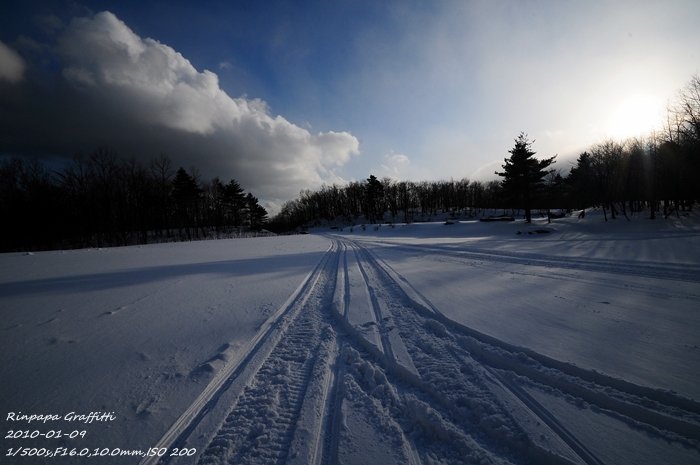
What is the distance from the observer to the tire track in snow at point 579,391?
70.2 inches

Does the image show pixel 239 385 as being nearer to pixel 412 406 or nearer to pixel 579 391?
pixel 412 406

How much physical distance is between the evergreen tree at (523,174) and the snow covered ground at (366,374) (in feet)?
84.9

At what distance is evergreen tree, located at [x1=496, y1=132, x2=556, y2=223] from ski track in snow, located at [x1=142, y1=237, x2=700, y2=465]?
31.2m

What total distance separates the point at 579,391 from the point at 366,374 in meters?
2.07

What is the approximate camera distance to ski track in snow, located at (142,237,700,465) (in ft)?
5.66

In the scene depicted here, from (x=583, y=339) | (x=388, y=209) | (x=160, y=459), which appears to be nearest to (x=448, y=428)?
(x=160, y=459)

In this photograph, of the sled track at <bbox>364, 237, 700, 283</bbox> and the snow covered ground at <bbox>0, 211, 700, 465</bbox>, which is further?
the sled track at <bbox>364, 237, 700, 283</bbox>

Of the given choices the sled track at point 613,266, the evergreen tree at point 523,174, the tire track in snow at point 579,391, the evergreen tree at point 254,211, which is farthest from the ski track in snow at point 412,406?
the evergreen tree at point 254,211

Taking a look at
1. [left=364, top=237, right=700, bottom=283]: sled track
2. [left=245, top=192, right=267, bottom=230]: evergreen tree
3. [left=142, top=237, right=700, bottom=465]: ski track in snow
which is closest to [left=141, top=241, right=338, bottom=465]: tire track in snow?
[left=142, top=237, right=700, bottom=465]: ski track in snow

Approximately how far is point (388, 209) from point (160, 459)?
7422 cm

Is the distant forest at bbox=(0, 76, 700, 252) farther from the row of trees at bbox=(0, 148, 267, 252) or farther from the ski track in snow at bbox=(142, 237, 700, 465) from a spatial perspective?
the ski track in snow at bbox=(142, 237, 700, 465)

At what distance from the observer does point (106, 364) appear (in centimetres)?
280

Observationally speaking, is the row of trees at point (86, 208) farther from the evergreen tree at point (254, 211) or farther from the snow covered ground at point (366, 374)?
the snow covered ground at point (366, 374)

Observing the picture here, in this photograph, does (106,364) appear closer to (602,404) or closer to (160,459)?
(160,459)
